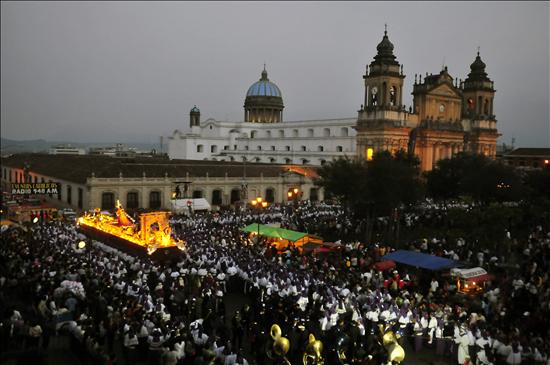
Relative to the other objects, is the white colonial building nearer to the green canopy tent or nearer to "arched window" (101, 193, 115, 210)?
"arched window" (101, 193, 115, 210)

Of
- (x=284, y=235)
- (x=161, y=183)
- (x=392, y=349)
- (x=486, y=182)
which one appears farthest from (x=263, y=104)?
(x=392, y=349)

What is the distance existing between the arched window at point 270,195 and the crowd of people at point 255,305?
26638 millimetres

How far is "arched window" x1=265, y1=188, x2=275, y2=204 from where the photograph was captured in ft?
177

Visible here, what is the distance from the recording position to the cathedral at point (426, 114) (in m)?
57.5

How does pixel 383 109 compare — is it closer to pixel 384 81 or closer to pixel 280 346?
pixel 384 81

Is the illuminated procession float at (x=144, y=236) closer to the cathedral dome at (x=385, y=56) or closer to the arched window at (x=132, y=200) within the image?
the arched window at (x=132, y=200)

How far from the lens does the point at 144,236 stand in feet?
84.6

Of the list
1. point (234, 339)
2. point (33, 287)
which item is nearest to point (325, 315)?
point (234, 339)

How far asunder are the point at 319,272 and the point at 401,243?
1253cm

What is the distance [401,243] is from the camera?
106 ft

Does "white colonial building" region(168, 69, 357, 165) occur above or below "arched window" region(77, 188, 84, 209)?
above

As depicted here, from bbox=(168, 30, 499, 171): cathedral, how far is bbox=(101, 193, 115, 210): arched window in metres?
18.0

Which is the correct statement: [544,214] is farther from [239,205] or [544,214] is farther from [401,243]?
[239,205]

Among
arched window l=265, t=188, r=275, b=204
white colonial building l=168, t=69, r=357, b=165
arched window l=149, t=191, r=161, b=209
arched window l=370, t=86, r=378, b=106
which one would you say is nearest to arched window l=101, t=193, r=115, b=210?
arched window l=149, t=191, r=161, b=209
